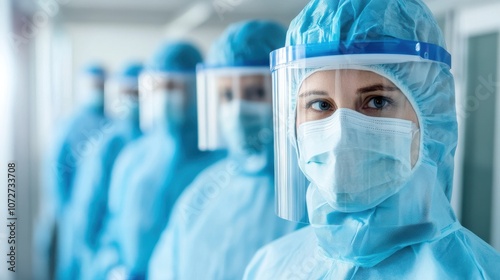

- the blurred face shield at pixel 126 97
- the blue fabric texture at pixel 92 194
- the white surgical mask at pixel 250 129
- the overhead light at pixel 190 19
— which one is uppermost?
the overhead light at pixel 190 19

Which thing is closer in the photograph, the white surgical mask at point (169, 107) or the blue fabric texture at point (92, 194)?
the white surgical mask at point (169, 107)

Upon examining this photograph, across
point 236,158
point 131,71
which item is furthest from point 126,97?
point 236,158

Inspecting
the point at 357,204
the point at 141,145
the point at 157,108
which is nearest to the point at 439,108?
the point at 357,204

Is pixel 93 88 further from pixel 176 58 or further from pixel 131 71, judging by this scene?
pixel 176 58

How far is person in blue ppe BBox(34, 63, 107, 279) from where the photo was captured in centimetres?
388

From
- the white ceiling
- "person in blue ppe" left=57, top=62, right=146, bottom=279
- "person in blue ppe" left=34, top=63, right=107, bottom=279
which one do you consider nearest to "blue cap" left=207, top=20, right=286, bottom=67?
the white ceiling

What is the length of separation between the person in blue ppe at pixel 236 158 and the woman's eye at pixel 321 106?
0.67 meters

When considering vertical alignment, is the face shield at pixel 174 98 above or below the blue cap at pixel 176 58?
below

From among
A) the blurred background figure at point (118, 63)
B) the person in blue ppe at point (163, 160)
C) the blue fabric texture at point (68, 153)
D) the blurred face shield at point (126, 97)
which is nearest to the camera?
the person in blue ppe at point (163, 160)

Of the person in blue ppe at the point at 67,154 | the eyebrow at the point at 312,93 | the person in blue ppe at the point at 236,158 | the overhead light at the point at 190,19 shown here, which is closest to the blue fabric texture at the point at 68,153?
the person in blue ppe at the point at 67,154

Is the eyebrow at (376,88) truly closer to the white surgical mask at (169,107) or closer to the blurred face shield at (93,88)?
the white surgical mask at (169,107)

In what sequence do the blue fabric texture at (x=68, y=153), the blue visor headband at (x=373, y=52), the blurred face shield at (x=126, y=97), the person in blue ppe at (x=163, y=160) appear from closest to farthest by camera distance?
1. the blue visor headband at (x=373, y=52)
2. the person in blue ppe at (x=163, y=160)
3. the blurred face shield at (x=126, y=97)
4. the blue fabric texture at (x=68, y=153)

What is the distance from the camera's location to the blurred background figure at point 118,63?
→ 8.56ft

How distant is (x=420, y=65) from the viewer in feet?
3.07
